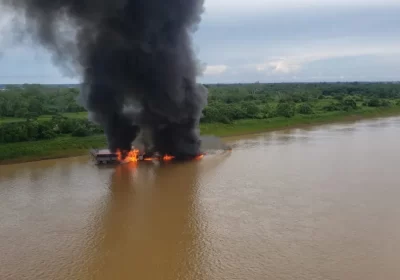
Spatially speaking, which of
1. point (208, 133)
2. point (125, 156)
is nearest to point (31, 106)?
point (208, 133)

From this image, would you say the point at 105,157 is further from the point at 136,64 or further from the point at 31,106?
the point at 31,106

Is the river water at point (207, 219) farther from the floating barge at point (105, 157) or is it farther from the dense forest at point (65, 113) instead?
the dense forest at point (65, 113)

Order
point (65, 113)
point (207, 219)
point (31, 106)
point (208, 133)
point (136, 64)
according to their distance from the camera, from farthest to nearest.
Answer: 1. point (65, 113)
2. point (31, 106)
3. point (208, 133)
4. point (136, 64)
5. point (207, 219)

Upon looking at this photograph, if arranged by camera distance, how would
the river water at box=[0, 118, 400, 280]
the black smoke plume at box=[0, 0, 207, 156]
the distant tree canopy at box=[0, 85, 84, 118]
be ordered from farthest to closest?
the distant tree canopy at box=[0, 85, 84, 118], the black smoke plume at box=[0, 0, 207, 156], the river water at box=[0, 118, 400, 280]

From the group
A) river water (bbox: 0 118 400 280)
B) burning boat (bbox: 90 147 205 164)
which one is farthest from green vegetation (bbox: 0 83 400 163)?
burning boat (bbox: 90 147 205 164)

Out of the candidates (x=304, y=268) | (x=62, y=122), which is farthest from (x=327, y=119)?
(x=304, y=268)

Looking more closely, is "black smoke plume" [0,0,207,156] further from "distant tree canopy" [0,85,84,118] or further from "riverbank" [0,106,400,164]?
"distant tree canopy" [0,85,84,118]
